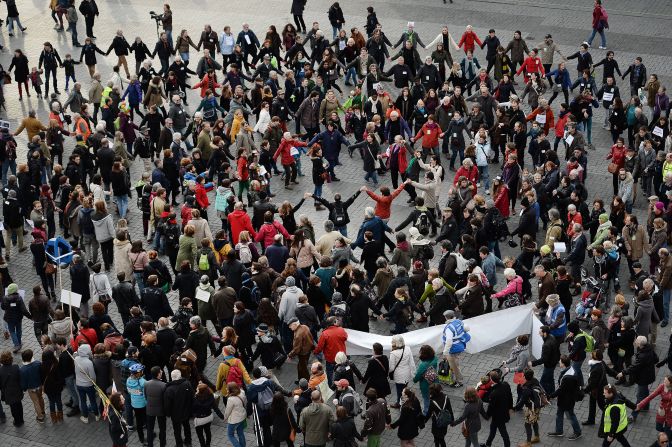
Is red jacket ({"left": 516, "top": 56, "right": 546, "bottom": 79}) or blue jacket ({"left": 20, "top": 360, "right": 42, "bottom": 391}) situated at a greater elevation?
red jacket ({"left": 516, "top": 56, "right": 546, "bottom": 79})

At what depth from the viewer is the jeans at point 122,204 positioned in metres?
24.0

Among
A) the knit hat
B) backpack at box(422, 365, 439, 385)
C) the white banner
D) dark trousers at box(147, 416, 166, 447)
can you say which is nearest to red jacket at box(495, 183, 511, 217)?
the white banner

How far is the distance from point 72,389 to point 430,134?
419 inches

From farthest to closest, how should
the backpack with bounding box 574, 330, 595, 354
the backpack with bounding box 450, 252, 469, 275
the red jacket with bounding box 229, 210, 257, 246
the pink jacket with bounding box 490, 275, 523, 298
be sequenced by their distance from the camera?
1. the red jacket with bounding box 229, 210, 257, 246
2. the backpack with bounding box 450, 252, 469, 275
3. the pink jacket with bounding box 490, 275, 523, 298
4. the backpack with bounding box 574, 330, 595, 354

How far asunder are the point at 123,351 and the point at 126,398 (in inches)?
28.4

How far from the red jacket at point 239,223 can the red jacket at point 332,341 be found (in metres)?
4.20

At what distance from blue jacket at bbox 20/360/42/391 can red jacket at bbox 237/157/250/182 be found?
24.8 feet

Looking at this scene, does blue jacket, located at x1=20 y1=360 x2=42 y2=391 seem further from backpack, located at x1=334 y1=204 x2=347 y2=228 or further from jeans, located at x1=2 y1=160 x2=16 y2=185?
jeans, located at x1=2 y1=160 x2=16 y2=185

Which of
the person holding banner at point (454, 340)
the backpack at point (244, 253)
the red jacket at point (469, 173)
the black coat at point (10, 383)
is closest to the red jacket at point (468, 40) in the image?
the red jacket at point (469, 173)

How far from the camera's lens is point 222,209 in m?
22.7

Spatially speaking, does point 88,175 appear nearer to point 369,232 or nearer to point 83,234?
point 83,234

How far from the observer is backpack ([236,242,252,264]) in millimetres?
20431

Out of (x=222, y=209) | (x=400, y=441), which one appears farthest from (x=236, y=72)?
(x=400, y=441)

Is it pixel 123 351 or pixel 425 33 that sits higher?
pixel 425 33
